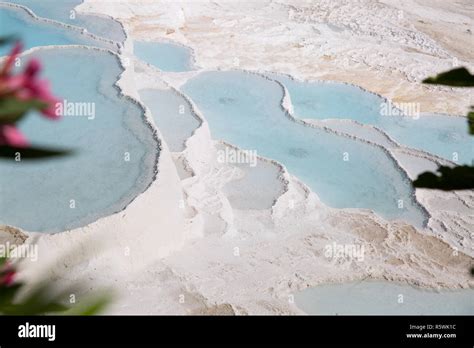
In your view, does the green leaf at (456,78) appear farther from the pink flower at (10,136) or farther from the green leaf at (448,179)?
the pink flower at (10,136)

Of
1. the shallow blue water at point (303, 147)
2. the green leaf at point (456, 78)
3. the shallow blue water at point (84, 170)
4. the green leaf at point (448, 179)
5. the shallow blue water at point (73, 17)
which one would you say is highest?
the green leaf at point (456, 78)

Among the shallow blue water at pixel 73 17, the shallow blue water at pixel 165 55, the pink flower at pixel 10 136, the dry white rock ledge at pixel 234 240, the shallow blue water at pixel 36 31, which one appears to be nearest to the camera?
the pink flower at pixel 10 136

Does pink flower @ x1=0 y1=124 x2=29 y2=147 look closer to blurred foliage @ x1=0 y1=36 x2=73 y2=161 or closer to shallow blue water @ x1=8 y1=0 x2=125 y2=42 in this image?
blurred foliage @ x1=0 y1=36 x2=73 y2=161

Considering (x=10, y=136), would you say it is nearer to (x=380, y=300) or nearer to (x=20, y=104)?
(x=20, y=104)

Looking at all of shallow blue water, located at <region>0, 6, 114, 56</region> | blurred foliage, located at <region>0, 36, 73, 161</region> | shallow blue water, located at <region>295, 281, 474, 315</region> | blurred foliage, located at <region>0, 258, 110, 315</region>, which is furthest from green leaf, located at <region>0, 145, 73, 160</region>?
shallow blue water, located at <region>0, 6, 114, 56</region>

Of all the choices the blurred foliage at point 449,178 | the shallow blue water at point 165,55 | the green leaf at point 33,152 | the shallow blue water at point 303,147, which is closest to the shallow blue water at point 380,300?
the shallow blue water at point 303,147

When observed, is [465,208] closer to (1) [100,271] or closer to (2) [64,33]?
(1) [100,271]
